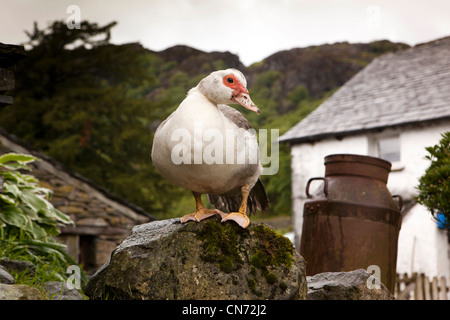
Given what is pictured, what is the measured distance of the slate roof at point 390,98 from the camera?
43.5 feet

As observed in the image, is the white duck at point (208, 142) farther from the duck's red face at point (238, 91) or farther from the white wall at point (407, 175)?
the white wall at point (407, 175)

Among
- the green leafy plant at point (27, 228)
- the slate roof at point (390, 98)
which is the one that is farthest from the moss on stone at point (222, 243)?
the slate roof at point (390, 98)

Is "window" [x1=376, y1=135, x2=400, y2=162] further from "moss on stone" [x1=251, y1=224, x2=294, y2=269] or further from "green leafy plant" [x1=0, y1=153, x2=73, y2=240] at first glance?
"moss on stone" [x1=251, y1=224, x2=294, y2=269]

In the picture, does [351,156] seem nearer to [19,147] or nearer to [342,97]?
[19,147]

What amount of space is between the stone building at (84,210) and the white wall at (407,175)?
16.2ft

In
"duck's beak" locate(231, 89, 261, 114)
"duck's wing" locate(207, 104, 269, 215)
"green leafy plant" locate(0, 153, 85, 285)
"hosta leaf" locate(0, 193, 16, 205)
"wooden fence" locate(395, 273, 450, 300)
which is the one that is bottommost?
"wooden fence" locate(395, 273, 450, 300)

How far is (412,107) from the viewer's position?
44.2 feet

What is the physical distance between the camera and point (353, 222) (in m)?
5.71

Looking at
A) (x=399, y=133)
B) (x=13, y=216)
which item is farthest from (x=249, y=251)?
(x=399, y=133)

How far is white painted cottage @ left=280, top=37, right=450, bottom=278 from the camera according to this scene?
461 inches

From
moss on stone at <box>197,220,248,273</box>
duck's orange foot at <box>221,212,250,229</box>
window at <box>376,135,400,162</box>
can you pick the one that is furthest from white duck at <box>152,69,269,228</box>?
window at <box>376,135,400,162</box>

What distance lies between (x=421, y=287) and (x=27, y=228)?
820cm
